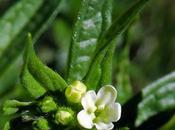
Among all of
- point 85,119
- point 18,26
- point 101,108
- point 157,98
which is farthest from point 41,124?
point 18,26

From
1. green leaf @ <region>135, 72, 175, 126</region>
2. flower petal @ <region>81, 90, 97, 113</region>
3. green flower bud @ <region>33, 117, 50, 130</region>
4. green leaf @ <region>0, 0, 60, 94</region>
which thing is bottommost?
green leaf @ <region>135, 72, 175, 126</region>

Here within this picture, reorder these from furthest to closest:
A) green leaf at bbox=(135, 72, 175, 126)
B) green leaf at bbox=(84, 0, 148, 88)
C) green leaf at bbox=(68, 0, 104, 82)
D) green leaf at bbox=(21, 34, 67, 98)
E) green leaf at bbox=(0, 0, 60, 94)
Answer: green leaf at bbox=(0, 0, 60, 94)
green leaf at bbox=(135, 72, 175, 126)
green leaf at bbox=(68, 0, 104, 82)
green leaf at bbox=(84, 0, 148, 88)
green leaf at bbox=(21, 34, 67, 98)

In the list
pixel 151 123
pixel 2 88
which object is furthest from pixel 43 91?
pixel 2 88

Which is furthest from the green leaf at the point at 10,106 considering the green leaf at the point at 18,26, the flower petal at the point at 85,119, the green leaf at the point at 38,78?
the green leaf at the point at 18,26

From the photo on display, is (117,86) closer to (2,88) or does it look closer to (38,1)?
(38,1)

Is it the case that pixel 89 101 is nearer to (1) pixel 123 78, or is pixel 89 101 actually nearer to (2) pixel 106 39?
(2) pixel 106 39

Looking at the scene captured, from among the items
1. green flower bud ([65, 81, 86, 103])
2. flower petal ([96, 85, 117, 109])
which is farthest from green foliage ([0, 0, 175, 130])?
flower petal ([96, 85, 117, 109])

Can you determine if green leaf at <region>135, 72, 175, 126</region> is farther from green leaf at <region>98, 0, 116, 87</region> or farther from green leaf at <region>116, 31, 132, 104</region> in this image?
green leaf at <region>98, 0, 116, 87</region>
